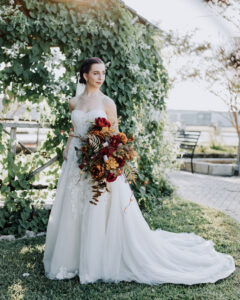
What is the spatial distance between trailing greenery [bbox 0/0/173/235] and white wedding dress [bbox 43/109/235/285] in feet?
4.21

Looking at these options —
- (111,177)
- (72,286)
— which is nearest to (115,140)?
(111,177)

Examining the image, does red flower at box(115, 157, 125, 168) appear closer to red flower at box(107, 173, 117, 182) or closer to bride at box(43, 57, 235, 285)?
red flower at box(107, 173, 117, 182)

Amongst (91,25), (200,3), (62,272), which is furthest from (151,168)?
(200,3)

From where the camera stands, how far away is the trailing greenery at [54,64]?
4.27m

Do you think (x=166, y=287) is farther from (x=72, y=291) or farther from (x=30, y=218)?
(x=30, y=218)

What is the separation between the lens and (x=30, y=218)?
4.80 metres

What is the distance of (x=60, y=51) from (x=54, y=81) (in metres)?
0.44

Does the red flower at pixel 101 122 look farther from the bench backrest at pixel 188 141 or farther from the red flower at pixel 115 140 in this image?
the bench backrest at pixel 188 141

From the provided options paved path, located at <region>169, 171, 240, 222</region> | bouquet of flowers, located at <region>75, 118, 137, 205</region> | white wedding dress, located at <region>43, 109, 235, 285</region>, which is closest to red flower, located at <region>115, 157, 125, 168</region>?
bouquet of flowers, located at <region>75, 118, 137, 205</region>

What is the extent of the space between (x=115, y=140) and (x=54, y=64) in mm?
1921

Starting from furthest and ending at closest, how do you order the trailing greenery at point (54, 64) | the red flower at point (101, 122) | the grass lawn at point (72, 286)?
the trailing greenery at point (54, 64) < the red flower at point (101, 122) < the grass lawn at point (72, 286)

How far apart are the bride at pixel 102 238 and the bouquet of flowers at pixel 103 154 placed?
0.54 ft

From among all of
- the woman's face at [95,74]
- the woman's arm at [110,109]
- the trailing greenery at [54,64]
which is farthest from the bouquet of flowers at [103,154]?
the trailing greenery at [54,64]

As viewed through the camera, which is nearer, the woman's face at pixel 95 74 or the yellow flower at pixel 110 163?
the yellow flower at pixel 110 163
